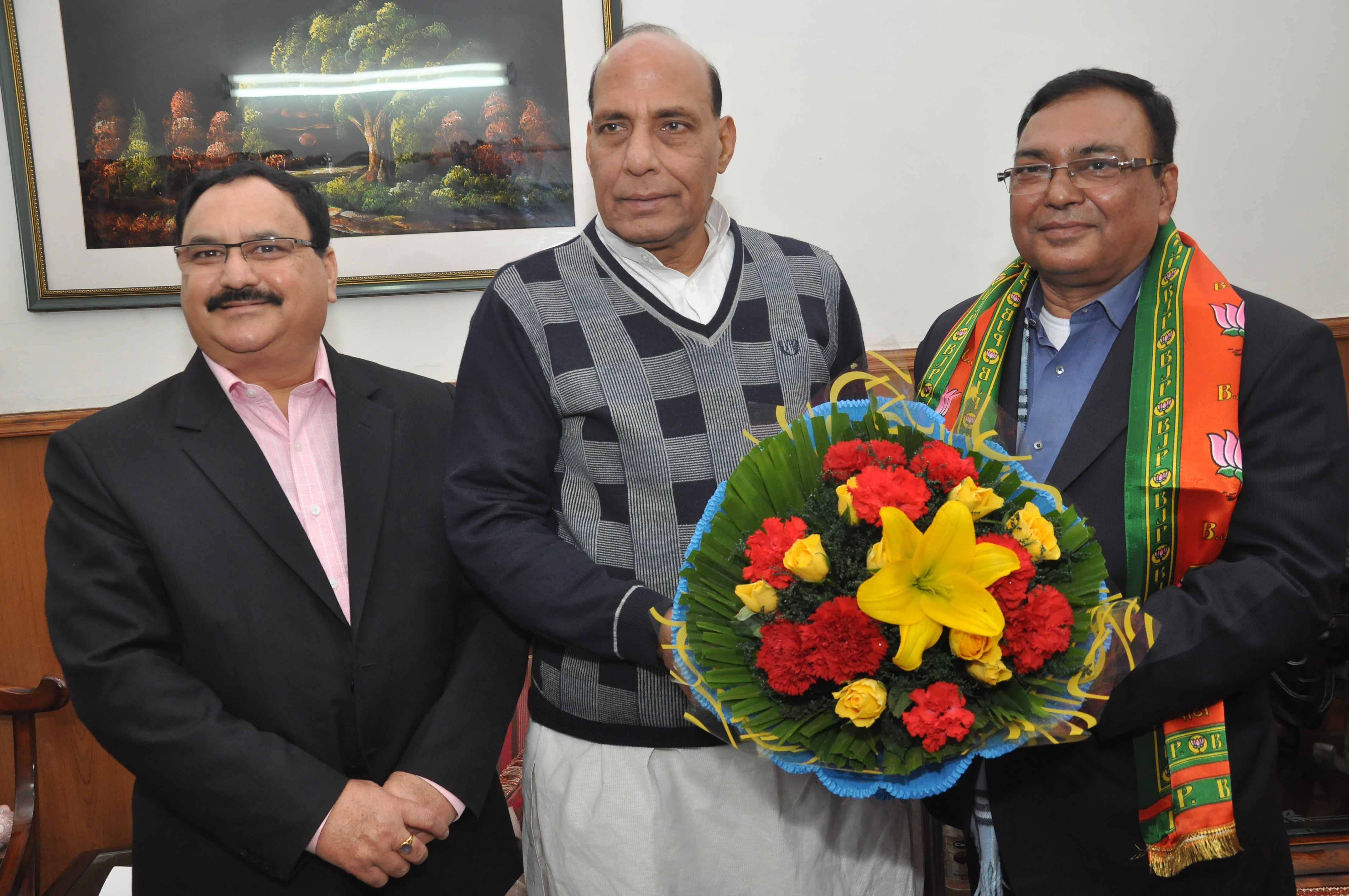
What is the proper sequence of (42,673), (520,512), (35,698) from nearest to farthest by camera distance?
(520,512), (35,698), (42,673)

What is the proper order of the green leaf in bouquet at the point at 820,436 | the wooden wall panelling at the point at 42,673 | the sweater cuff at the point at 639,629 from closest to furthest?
1. the green leaf in bouquet at the point at 820,436
2. the sweater cuff at the point at 639,629
3. the wooden wall panelling at the point at 42,673

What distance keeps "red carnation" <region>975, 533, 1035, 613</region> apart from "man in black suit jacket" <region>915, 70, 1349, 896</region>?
35cm

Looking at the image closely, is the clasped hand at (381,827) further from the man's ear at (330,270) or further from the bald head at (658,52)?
the bald head at (658,52)

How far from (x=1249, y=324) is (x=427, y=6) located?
2.09m

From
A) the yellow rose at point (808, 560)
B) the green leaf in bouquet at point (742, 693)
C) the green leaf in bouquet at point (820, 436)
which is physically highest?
Result: the green leaf in bouquet at point (820, 436)

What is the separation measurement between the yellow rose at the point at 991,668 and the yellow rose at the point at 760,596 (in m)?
0.23

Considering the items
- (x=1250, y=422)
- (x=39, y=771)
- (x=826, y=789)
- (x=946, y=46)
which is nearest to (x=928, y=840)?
(x=826, y=789)

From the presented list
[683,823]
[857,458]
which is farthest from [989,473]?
[683,823]

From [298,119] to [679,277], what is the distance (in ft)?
4.83

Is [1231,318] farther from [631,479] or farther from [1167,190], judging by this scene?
[631,479]

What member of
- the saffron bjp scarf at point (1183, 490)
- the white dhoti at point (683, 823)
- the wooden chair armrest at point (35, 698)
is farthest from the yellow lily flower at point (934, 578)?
the wooden chair armrest at point (35, 698)

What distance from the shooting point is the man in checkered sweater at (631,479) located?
142cm

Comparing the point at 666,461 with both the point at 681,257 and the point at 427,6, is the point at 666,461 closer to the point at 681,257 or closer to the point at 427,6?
the point at 681,257

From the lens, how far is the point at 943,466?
1.08m
